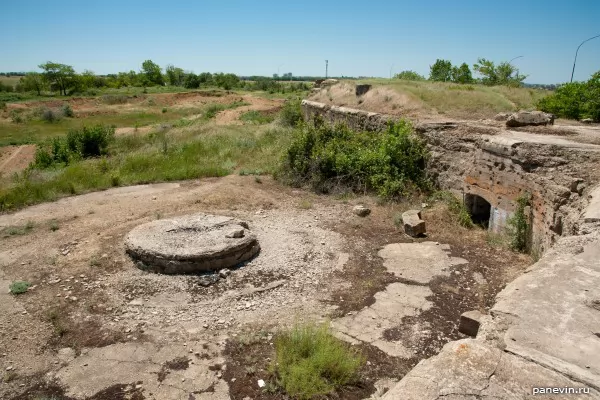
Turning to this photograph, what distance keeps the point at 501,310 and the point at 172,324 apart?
370cm

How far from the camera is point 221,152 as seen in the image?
1402cm

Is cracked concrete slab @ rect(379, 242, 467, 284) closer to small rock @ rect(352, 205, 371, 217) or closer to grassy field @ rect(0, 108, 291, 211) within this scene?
small rock @ rect(352, 205, 371, 217)

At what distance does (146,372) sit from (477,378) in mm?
3212

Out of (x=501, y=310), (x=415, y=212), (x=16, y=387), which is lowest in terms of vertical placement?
(x=16, y=387)

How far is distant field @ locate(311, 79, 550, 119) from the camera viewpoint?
12094mm

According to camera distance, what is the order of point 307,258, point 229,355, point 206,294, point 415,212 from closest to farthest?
1. point 229,355
2. point 206,294
3. point 307,258
4. point 415,212

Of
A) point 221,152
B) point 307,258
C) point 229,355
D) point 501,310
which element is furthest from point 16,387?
point 221,152

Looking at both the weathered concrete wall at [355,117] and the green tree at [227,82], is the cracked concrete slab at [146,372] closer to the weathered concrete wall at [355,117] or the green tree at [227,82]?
the weathered concrete wall at [355,117]

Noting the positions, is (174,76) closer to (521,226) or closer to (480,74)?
(480,74)

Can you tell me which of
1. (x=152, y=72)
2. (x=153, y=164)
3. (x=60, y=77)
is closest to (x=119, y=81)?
(x=152, y=72)

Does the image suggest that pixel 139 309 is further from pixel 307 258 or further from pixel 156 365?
pixel 307 258

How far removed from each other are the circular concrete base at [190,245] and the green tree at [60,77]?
155 ft

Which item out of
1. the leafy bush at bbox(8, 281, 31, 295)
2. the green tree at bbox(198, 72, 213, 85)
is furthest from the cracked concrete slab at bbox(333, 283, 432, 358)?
the green tree at bbox(198, 72, 213, 85)

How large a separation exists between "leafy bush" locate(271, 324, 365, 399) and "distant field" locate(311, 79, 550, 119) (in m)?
8.85
